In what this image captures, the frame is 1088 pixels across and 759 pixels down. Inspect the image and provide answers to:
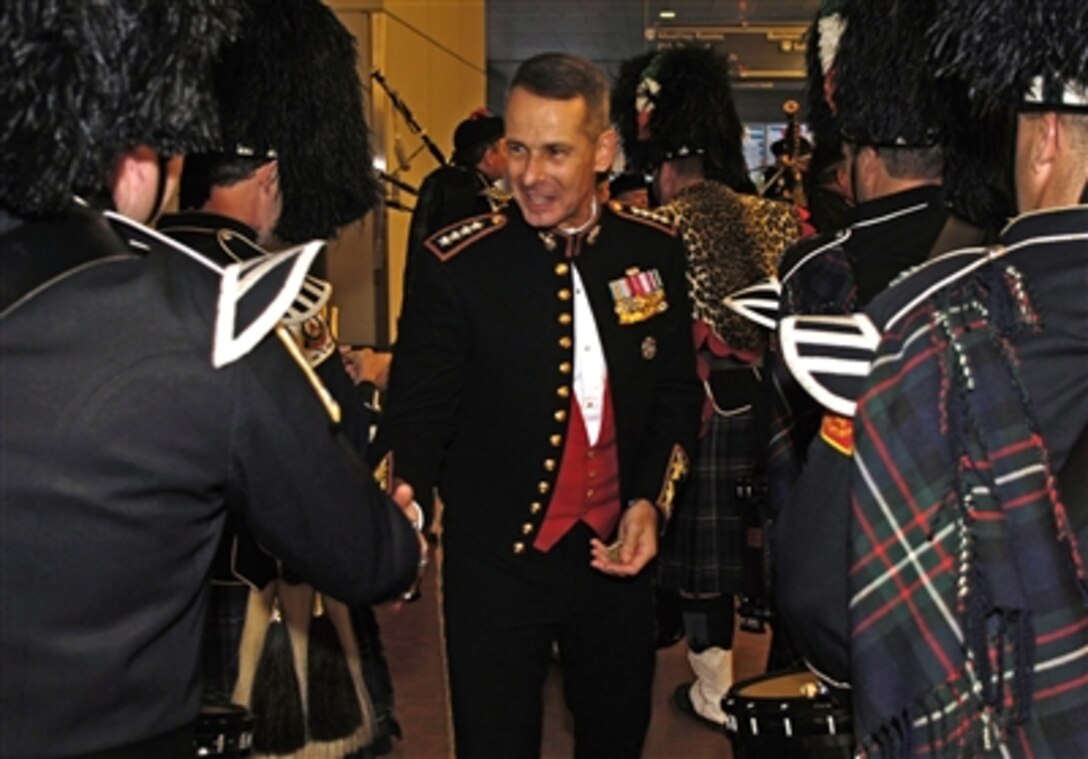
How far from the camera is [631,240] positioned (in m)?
3.20

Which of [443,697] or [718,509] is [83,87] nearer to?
[718,509]

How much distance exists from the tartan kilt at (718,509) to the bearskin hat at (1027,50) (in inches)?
117

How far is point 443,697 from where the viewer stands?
16.3 ft

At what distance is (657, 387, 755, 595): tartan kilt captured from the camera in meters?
4.81

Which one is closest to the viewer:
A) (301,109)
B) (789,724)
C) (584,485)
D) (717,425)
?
(789,724)

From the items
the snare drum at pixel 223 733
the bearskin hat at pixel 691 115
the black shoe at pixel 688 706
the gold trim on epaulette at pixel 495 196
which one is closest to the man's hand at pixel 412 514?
the snare drum at pixel 223 733

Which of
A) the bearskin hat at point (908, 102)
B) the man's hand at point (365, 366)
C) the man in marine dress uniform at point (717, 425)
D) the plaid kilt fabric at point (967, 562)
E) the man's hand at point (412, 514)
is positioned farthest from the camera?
the man in marine dress uniform at point (717, 425)

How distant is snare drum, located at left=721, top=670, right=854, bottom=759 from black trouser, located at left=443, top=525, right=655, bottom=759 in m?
0.30

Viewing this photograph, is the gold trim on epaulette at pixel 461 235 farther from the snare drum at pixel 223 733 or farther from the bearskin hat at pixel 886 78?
the snare drum at pixel 223 733

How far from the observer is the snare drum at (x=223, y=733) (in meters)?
2.44

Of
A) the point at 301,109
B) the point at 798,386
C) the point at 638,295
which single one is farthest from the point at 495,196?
the point at 798,386

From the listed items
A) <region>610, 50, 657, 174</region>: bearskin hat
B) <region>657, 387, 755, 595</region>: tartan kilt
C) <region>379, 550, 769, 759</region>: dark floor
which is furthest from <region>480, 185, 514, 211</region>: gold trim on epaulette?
<region>657, 387, 755, 595</region>: tartan kilt

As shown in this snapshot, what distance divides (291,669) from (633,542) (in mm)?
877

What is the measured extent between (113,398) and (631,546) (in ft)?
5.12
